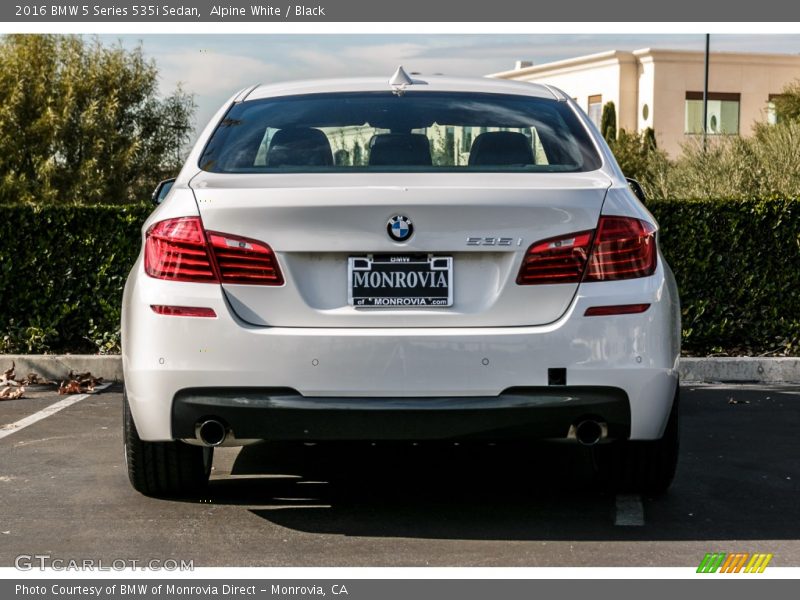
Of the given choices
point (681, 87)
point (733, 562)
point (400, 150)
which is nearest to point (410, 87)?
point (400, 150)

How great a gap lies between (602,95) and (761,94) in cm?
749

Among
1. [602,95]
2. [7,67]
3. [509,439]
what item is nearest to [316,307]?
[509,439]

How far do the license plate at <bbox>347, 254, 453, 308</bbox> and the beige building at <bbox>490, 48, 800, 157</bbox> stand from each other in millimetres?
55028

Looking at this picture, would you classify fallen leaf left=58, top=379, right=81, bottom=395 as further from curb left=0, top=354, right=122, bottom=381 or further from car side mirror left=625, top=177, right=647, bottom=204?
car side mirror left=625, top=177, right=647, bottom=204

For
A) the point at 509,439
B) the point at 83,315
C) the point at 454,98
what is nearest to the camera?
the point at 509,439

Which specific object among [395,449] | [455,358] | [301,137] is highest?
[301,137]

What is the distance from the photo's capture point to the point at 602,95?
205ft

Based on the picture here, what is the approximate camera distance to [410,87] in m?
5.89

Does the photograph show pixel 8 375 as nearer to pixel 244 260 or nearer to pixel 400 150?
pixel 400 150

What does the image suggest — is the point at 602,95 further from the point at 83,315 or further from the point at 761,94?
the point at 83,315

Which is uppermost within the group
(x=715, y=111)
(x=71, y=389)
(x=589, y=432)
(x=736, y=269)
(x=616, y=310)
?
(x=715, y=111)

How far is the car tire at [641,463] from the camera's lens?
5.41 m

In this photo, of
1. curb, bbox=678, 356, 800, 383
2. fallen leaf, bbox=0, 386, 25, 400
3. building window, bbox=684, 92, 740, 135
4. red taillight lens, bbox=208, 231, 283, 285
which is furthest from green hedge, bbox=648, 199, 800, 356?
building window, bbox=684, 92, 740, 135

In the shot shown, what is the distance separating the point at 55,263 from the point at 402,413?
6221 mm
